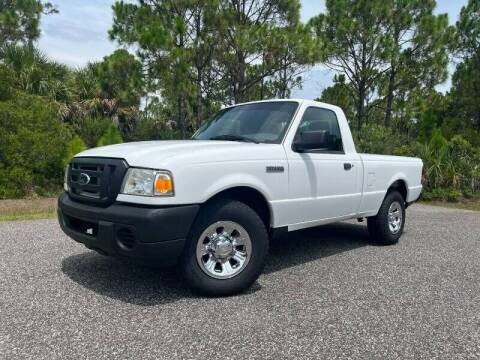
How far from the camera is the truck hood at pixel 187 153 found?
3393 mm

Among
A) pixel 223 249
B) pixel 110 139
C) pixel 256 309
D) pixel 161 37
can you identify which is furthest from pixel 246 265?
pixel 161 37

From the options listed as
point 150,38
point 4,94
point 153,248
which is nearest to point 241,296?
point 153,248

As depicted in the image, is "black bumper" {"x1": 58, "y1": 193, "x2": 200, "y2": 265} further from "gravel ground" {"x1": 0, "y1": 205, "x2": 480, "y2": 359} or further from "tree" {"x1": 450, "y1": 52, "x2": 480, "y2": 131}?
"tree" {"x1": 450, "y1": 52, "x2": 480, "y2": 131}

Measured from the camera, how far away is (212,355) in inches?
106

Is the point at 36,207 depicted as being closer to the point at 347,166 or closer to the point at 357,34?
the point at 347,166

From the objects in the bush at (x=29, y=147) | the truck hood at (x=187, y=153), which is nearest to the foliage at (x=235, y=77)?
the bush at (x=29, y=147)

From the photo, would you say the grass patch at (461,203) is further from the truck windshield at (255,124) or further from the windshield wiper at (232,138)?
the windshield wiper at (232,138)

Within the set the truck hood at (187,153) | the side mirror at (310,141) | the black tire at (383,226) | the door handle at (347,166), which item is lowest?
the black tire at (383,226)

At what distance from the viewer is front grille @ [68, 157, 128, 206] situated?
3455 millimetres

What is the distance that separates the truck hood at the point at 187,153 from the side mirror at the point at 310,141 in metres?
0.23

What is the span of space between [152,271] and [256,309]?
1.45 metres

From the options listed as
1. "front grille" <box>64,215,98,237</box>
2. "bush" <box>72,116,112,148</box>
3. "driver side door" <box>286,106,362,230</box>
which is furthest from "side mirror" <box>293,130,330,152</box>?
"bush" <box>72,116,112,148</box>

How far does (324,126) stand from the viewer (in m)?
4.91

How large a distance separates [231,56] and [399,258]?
13.1 m
